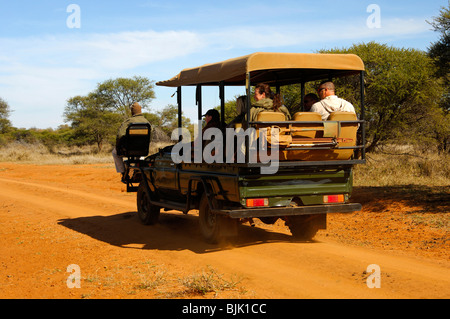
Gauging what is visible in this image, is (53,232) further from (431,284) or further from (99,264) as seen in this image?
(431,284)

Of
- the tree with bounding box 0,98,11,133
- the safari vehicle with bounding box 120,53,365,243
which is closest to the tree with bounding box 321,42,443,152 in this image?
the safari vehicle with bounding box 120,53,365,243

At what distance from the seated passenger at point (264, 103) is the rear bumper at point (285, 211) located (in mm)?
1220

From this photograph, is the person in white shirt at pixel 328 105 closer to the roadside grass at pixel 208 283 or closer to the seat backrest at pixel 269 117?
the seat backrest at pixel 269 117

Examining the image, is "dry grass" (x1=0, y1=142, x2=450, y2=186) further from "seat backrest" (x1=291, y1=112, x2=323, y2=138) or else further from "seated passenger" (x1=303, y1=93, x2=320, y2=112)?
"seat backrest" (x1=291, y1=112, x2=323, y2=138)

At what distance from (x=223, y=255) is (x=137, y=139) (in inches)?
167

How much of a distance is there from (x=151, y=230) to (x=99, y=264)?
274cm

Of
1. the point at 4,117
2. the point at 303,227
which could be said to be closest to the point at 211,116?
the point at 303,227

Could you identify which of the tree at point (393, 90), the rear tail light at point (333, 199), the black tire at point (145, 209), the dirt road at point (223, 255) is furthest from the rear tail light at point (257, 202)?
the tree at point (393, 90)

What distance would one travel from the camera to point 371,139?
1692 cm

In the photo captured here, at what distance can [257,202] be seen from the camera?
23.6ft

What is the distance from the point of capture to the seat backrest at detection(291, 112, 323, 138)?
7.07 meters

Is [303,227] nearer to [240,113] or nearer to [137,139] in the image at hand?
[240,113]

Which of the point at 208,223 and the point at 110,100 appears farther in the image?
the point at 110,100
